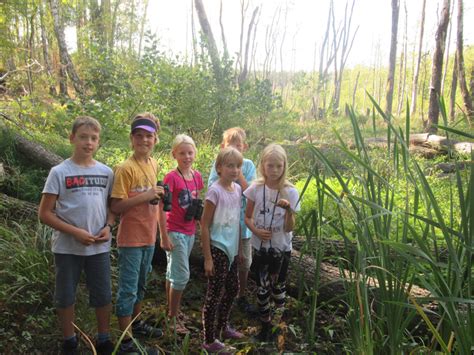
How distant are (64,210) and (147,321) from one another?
120cm

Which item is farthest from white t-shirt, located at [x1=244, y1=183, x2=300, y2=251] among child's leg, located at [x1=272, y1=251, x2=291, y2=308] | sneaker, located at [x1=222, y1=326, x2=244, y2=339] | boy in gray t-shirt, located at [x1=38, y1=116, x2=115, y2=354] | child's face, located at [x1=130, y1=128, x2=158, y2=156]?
boy in gray t-shirt, located at [x1=38, y1=116, x2=115, y2=354]

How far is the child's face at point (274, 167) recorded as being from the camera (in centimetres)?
260

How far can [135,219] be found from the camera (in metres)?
2.45

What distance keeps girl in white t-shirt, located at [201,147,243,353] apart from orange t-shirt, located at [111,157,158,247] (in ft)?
1.22

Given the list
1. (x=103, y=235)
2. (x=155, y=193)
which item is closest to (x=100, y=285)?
(x=103, y=235)

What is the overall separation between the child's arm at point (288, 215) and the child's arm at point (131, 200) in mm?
824

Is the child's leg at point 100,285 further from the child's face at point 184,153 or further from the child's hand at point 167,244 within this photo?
the child's face at point 184,153

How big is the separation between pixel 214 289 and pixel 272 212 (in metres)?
0.67

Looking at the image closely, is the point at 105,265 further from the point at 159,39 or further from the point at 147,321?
the point at 159,39

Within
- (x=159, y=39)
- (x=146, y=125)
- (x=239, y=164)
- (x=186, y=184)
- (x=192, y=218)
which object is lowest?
(x=192, y=218)

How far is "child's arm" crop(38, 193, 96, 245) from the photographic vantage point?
83.8 inches

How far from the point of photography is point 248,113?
31.4 feet

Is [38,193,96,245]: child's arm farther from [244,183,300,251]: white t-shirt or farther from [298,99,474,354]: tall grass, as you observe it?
[298,99,474,354]: tall grass

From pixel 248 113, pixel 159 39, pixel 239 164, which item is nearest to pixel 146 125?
pixel 239 164
